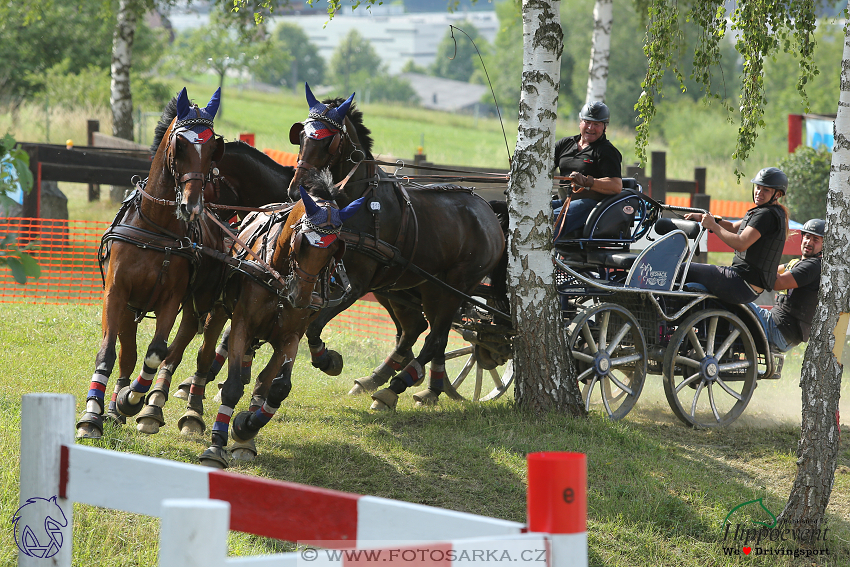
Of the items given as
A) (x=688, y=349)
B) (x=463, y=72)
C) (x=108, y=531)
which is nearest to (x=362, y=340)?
(x=688, y=349)

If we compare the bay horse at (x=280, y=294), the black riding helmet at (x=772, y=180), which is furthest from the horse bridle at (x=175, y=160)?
the black riding helmet at (x=772, y=180)

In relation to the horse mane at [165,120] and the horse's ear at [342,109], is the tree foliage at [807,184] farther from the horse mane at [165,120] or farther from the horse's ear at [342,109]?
the horse mane at [165,120]

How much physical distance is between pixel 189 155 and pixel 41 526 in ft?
10.3

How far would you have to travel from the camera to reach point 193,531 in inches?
67.5

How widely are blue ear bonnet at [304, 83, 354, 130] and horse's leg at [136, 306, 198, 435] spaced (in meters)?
1.57

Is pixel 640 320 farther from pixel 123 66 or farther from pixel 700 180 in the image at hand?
pixel 123 66

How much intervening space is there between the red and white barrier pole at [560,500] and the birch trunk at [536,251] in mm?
→ 4525

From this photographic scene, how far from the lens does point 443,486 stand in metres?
5.11

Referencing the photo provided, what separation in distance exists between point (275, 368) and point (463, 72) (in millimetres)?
127975

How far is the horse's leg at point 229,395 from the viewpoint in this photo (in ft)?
15.9

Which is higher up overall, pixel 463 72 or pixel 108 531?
pixel 463 72

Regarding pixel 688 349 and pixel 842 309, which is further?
pixel 688 349

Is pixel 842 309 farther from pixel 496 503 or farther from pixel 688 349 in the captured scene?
pixel 688 349

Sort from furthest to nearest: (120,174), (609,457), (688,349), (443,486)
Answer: (120,174), (688,349), (609,457), (443,486)
